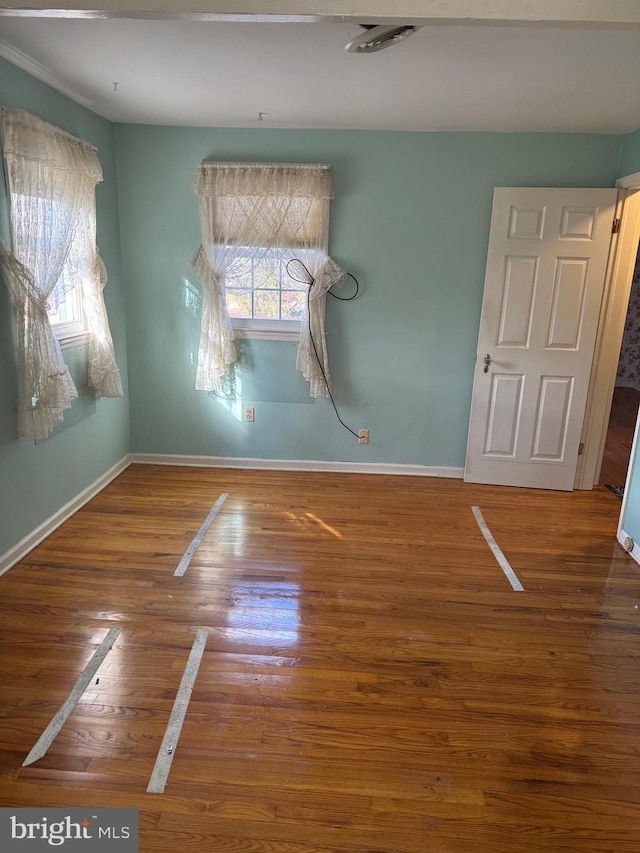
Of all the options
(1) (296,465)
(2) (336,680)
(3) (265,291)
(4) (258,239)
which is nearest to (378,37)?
(4) (258,239)

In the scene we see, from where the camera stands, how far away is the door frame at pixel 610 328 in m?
3.78

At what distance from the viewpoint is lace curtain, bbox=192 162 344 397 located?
384 cm

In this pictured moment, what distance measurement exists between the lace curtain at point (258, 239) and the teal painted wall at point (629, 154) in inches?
76.7

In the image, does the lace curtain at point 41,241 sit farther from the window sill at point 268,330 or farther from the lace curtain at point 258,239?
the window sill at point 268,330

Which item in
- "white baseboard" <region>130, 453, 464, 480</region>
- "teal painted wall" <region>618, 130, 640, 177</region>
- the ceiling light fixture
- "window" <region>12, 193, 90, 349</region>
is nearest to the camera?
the ceiling light fixture

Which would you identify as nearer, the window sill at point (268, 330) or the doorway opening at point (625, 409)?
the window sill at point (268, 330)

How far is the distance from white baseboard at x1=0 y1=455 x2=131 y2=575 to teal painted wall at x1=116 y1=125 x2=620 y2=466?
43 centimetres

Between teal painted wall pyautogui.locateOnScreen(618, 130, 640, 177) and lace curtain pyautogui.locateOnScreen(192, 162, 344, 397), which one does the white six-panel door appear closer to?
teal painted wall pyautogui.locateOnScreen(618, 130, 640, 177)

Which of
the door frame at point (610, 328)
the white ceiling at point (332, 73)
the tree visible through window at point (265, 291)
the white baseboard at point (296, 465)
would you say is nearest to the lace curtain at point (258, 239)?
the tree visible through window at point (265, 291)

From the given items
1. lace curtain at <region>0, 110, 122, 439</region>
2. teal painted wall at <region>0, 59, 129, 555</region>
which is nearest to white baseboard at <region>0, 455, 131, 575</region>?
teal painted wall at <region>0, 59, 129, 555</region>

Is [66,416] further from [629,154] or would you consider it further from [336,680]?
[629,154]

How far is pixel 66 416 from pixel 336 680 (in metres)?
2.31

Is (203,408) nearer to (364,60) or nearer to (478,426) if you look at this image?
(478,426)

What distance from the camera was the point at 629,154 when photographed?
12.0 ft
